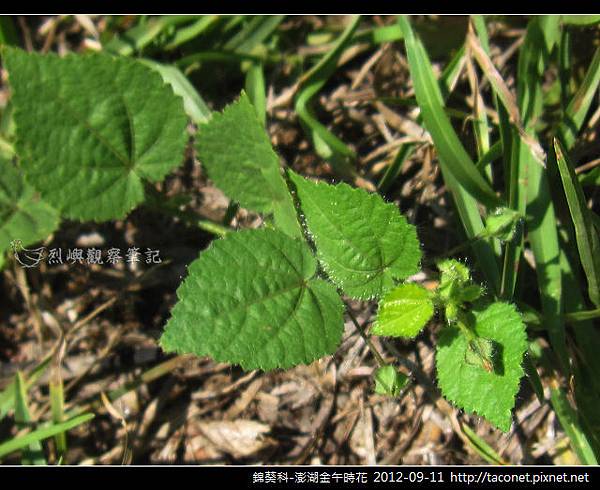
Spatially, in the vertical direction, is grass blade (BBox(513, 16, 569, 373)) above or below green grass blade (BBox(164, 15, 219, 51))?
below

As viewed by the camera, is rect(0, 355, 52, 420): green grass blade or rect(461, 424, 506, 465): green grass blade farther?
rect(0, 355, 52, 420): green grass blade

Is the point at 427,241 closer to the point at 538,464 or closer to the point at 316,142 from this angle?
the point at 316,142

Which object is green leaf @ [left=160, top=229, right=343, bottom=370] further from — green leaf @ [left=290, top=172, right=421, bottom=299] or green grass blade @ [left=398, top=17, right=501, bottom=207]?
green grass blade @ [left=398, top=17, right=501, bottom=207]

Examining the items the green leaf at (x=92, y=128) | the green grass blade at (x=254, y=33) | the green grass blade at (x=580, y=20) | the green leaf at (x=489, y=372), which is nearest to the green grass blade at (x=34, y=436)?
the green leaf at (x=92, y=128)

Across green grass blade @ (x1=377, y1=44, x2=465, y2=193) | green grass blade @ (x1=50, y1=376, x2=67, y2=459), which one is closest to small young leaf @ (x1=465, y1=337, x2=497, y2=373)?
green grass blade @ (x1=377, y1=44, x2=465, y2=193)

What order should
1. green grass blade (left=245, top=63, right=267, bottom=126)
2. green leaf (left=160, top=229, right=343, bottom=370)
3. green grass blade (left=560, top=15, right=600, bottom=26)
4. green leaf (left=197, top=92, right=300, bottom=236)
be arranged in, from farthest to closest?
green grass blade (left=245, top=63, right=267, bottom=126), green grass blade (left=560, top=15, right=600, bottom=26), green leaf (left=197, top=92, right=300, bottom=236), green leaf (left=160, top=229, right=343, bottom=370)

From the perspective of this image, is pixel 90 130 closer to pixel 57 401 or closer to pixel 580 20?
pixel 57 401
